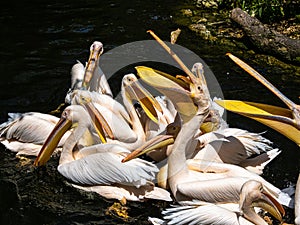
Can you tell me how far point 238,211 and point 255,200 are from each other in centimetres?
17

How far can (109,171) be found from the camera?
13.1 feet

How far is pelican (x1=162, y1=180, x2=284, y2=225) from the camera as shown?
3.39 metres

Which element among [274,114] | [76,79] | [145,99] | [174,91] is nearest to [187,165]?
[174,91]

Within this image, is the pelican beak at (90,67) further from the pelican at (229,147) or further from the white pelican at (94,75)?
the pelican at (229,147)

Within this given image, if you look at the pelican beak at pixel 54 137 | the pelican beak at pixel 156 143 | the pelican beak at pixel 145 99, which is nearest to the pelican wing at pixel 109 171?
the pelican beak at pixel 156 143

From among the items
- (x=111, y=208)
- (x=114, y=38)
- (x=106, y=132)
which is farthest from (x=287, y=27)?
(x=111, y=208)

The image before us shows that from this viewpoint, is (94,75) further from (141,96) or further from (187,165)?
(187,165)

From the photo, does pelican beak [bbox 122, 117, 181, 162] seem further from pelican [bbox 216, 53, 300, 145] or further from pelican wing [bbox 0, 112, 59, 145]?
pelican wing [bbox 0, 112, 59, 145]

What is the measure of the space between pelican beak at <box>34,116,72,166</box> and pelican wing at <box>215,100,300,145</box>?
1.24 meters

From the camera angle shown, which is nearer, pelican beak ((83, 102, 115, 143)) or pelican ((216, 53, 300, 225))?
pelican ((216, 53, 300, 225))

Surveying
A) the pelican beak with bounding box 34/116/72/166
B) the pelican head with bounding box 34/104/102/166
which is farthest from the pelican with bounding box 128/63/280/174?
the pelican beak with bounding box 34/116/72/166

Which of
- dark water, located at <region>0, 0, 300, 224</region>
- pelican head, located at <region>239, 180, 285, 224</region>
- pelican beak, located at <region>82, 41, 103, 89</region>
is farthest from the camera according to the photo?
pelican beak, located at <region>82, 41, 103, 89</region>

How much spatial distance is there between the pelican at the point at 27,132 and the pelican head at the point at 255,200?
1760 millimetres

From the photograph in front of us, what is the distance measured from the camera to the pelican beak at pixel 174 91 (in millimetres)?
3889
